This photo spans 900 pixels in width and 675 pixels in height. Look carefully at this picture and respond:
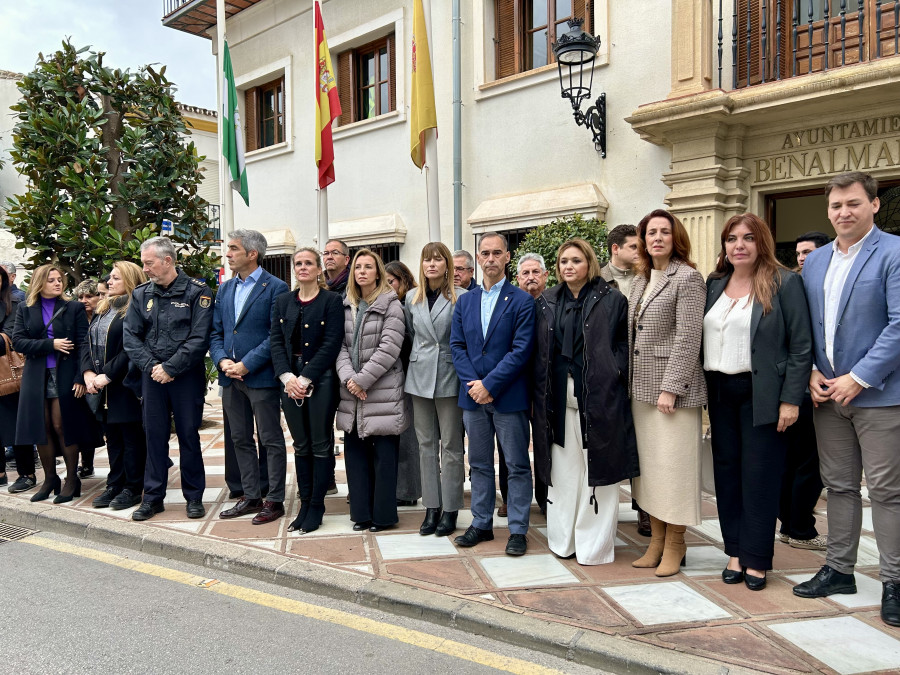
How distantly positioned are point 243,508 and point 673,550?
10.4ft

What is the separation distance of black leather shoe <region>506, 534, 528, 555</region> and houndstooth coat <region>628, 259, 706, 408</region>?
1.15 m

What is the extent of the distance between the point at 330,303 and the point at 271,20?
35.9ft

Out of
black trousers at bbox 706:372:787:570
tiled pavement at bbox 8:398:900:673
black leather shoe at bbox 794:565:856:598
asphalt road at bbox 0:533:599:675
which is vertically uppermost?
black trousers at bbox 706:372:787:570

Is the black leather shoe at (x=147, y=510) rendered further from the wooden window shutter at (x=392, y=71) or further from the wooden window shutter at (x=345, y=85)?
the wooden window shutter at (x=345, y=85)

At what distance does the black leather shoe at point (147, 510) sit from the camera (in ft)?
17.5

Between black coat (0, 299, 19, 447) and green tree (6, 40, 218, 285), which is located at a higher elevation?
green tree (6, 40, 218, 285)

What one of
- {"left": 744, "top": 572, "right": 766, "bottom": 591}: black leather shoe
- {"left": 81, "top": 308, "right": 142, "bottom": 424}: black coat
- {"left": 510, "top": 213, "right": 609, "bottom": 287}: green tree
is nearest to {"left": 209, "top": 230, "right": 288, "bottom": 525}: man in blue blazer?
{"left": 81, "top": 308, "right": 142, "bottom": 424}: black coat

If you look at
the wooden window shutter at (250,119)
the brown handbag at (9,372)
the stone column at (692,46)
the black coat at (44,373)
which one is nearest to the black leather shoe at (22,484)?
the black coat at (44,373)

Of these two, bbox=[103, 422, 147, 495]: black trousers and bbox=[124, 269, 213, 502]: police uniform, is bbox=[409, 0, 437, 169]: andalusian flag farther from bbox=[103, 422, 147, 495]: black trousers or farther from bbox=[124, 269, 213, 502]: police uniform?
bbox=[103, 422, 147, 495]: black trousers

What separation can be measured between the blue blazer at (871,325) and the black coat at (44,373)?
18.6ft

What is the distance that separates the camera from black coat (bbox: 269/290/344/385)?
193 inches

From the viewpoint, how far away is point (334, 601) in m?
3.97

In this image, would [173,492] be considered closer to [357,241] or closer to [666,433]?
[666,433]

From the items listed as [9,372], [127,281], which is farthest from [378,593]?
[9,372]
